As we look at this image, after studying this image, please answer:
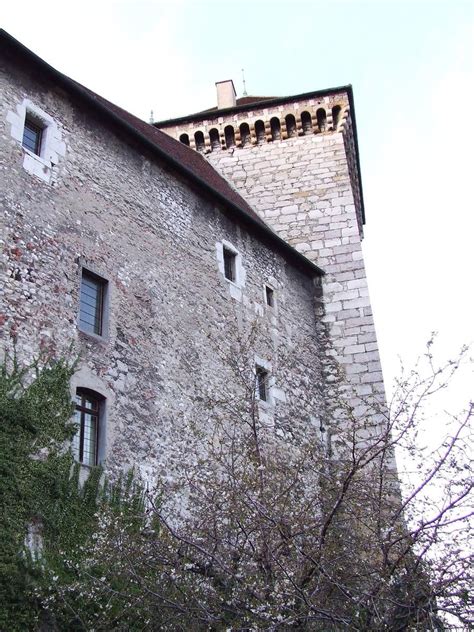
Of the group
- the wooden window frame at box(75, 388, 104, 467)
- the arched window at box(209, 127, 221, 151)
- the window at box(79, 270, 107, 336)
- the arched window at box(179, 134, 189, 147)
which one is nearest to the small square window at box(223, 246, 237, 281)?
the window at box(79, 270, 107, 336)

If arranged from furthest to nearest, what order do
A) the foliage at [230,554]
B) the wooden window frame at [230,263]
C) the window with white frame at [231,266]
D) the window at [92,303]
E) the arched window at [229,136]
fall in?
the arched window at [229,136] < the wooden window frame at [230,263] < the window with white frame at [231,266] < the window at [92,303] < the foliage at [230,554]

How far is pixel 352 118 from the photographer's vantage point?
63.2 feet

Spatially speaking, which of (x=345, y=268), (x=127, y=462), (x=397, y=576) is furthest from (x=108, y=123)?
(x=397, y=576)

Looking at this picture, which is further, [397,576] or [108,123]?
Answer: [108,123]

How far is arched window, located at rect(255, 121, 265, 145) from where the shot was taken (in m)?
18.7

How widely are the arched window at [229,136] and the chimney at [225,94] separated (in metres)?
1.50

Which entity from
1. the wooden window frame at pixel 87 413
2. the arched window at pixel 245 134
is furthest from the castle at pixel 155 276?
the arched window at pixel 245 134

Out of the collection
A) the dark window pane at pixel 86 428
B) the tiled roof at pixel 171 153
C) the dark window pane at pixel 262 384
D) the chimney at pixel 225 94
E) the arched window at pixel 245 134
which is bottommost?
the dark window pane at pixel 86 428

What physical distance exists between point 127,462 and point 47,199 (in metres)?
3.48

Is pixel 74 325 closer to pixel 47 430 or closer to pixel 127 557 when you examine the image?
pixel 47 430

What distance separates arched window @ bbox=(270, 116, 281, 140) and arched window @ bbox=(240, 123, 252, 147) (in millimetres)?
575

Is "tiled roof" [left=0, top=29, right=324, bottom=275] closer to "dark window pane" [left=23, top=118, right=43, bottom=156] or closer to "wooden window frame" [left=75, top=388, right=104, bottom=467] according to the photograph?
"dark window pane" [left=23, top=118, right=43, bottom=156]

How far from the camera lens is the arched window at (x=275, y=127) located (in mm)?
18641

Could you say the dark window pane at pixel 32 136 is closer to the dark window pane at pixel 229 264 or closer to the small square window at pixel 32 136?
the small square window at pixel 32 136
